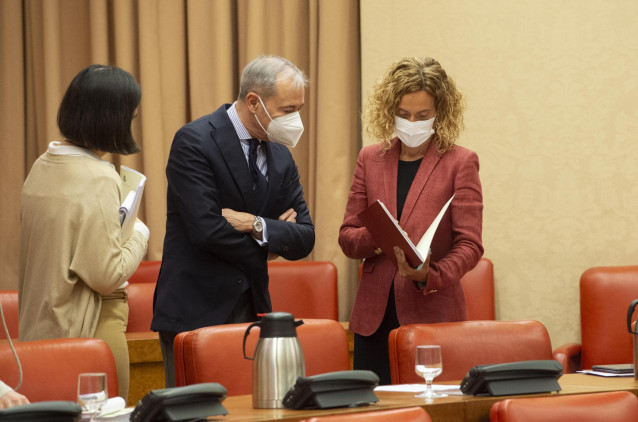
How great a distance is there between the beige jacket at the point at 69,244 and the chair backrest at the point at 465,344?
85 cm

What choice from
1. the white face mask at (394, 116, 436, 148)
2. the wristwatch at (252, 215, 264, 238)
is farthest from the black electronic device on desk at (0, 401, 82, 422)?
the white face mask at (394, 116, 436, 148)

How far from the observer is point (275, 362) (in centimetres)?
211

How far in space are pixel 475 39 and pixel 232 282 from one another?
7.53 ft

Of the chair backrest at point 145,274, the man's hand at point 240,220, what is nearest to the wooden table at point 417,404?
the man's hand at point 240,220

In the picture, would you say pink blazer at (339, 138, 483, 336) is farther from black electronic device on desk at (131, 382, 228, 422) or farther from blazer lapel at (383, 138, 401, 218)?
black electronic device on desk at (131, 382, 228, 422)

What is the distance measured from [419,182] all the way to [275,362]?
124 cm

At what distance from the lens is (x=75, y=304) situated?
2695 mm

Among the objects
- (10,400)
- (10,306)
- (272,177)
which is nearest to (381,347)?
(272,177)

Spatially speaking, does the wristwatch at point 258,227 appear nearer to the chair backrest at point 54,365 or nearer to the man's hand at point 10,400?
the chair backrest at point 54,365

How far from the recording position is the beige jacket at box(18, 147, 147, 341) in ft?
8.63

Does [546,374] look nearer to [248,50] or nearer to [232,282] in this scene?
[232,282]

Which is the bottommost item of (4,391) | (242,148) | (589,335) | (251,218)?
(589,335)

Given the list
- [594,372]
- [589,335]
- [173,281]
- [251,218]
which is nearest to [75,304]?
[173,281]

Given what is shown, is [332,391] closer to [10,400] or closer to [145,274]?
[10,400]
